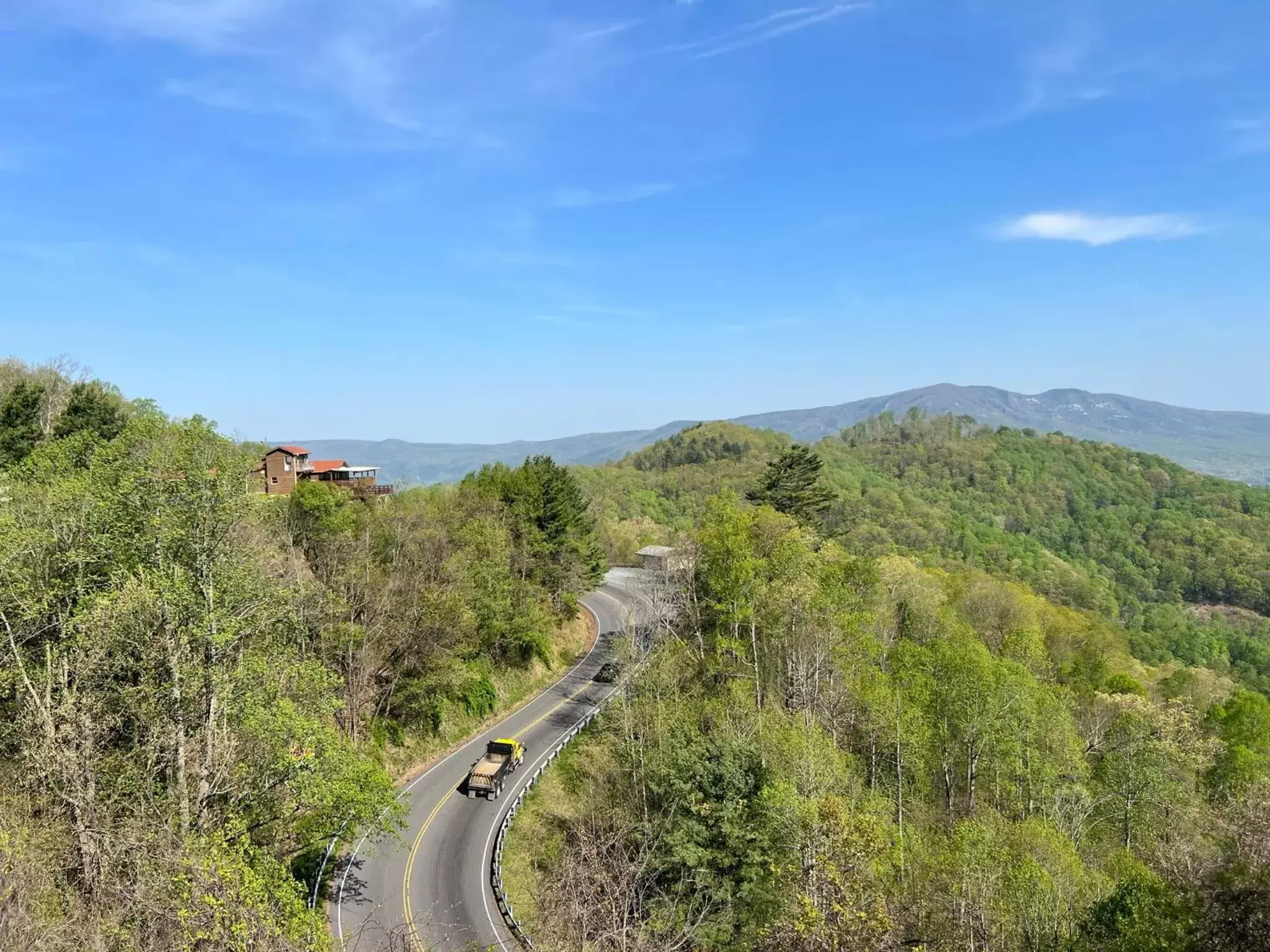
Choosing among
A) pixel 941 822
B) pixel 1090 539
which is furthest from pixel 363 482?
pixel 1090 539

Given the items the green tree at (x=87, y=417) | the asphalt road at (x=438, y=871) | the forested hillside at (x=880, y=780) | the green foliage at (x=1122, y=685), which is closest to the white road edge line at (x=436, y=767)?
the asphalt road at (x=438, y=871)

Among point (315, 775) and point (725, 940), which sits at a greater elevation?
point (315, 775)

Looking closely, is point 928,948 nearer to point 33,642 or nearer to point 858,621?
point 858,621

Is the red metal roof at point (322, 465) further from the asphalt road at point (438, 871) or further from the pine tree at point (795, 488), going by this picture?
the pine tree at point (795, 488)

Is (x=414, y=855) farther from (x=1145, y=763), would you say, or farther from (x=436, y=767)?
(x=1145, y=763)

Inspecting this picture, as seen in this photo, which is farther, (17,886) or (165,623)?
(165,623)
